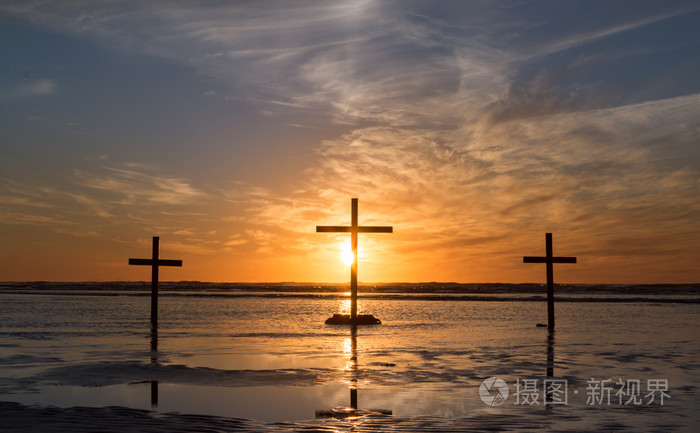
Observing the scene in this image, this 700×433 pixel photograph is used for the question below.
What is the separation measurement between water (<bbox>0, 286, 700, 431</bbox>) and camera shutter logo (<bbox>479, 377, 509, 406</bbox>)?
0.17 m

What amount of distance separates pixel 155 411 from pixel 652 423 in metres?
7.83

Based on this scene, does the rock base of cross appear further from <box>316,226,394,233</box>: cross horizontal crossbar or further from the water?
the water

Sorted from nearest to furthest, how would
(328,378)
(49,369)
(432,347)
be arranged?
(328,378)
(49,369)
(432,347)

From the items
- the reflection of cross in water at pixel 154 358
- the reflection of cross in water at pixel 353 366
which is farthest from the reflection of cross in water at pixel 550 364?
the reflection of cross in water at pixel 154 358

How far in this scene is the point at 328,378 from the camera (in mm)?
14273

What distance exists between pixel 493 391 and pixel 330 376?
160 inches

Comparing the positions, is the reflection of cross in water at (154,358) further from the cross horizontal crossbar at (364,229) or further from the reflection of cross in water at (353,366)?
the cross horizontal crossbar at (364,229)

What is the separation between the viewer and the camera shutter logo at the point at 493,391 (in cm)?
1116

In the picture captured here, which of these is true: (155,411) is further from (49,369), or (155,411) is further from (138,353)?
(138,353)

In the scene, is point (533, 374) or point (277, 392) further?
point (533, 374)

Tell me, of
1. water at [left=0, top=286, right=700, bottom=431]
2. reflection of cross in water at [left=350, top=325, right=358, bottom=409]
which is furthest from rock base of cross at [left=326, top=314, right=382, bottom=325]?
water at [left=0, top=286, right=700, bottom=431]

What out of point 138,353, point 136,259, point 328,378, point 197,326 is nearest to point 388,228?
point 197,326

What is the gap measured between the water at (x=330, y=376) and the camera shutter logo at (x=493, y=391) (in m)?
0.17

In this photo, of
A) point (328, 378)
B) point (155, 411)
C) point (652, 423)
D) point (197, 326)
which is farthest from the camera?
point (197, 326)
